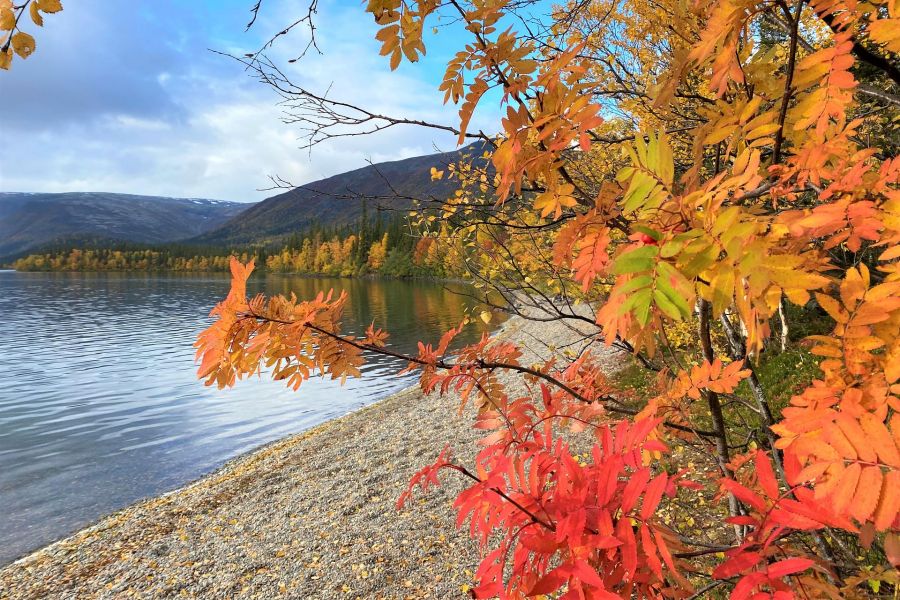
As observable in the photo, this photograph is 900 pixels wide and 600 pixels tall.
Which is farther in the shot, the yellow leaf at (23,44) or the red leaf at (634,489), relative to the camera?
the yellow leaf at (23,44)

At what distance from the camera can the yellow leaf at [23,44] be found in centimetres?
174

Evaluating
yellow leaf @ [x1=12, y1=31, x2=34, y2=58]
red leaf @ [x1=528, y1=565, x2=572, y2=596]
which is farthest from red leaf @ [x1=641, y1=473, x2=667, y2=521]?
yellow leaf @ [x1=12, y1=31, x2=34, y2=58]

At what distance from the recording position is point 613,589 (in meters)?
1.10

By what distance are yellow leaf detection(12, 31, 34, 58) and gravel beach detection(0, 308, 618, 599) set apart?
3.35m

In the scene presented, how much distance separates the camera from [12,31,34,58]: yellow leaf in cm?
174

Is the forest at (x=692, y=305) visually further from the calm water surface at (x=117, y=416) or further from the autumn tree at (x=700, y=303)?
the calm water surface at (x=117, y=416)

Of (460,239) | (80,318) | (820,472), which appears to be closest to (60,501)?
(460,239)

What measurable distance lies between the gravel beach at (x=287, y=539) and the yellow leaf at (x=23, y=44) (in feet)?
11.0

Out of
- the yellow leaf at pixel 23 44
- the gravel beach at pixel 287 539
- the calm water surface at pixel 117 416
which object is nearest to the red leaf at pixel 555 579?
the yellow leaf at pixel 23 44

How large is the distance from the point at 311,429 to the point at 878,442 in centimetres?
1455

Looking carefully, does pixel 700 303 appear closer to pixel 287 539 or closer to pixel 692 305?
pixel 692 305

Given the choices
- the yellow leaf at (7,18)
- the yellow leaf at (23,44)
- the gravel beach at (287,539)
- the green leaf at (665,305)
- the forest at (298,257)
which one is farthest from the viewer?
the forest at (298,257)

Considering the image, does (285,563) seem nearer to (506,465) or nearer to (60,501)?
(506,465)

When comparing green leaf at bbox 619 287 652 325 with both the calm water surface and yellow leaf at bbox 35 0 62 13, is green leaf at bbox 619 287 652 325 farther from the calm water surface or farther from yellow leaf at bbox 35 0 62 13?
the calm water surface
